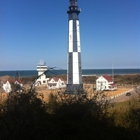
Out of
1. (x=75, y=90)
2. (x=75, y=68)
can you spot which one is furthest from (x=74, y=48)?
(x=75, y=90)

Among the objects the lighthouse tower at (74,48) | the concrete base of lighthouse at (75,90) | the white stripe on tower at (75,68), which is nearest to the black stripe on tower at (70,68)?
the lighthouse tower at (74,48)

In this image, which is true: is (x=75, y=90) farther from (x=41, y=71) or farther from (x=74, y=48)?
(x=41, y=71)

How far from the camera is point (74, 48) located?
734 inches

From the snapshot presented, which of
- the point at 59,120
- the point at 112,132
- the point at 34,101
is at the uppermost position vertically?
the point at 34,101

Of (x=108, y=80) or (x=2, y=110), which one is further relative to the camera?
(x=108, y=80)

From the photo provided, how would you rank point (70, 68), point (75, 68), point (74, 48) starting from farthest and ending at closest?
point (70, 68), point (75, 68), point (74, 48)

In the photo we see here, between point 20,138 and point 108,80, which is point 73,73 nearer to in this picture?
point 108,80

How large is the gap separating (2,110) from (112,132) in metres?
2.71

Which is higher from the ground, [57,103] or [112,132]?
[57,103]

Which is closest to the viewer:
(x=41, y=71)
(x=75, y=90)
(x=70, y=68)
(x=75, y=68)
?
(x=75, y=90)

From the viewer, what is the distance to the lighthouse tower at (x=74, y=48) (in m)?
18.7

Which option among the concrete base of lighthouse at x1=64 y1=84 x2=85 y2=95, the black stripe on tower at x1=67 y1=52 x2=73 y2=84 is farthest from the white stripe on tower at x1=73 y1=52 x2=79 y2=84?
the concrete base of lighthouse at x1=64 y1=84 x2=85 y2=95

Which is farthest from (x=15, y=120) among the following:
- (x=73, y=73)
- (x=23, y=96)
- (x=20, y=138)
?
(x=73, y=73)

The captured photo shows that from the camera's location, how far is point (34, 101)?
5.52m
